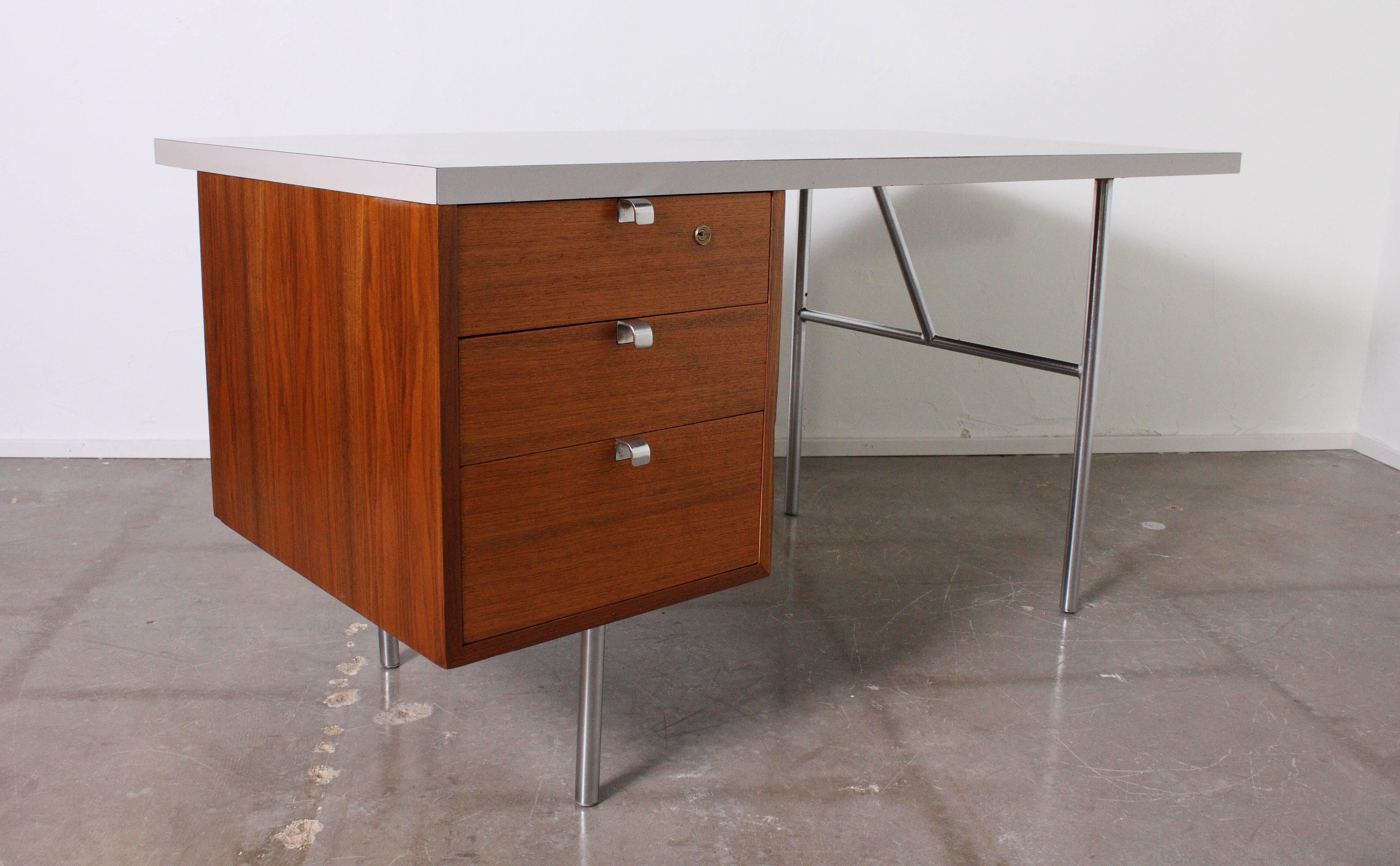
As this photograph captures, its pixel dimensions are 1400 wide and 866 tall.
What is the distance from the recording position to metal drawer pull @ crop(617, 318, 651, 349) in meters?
1.08

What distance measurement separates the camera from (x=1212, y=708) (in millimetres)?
1555

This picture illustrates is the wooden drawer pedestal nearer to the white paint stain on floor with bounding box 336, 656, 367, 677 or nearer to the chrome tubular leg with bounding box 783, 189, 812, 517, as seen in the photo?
the white paint stain on floor with bounding box 336, 656, 367, 677

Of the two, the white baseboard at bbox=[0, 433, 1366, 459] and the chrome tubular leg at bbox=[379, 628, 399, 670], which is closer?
the chrome tubular leg at bbox=[379, 628, 399, 670]

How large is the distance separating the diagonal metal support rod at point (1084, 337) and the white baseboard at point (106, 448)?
1.49 m

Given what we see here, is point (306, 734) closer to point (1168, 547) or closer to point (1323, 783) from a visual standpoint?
point (1323, 783)

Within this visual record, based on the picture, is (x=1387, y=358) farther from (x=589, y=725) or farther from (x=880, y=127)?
(x=589, y=725)

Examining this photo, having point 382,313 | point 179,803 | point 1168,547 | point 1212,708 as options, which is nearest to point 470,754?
point 179,803

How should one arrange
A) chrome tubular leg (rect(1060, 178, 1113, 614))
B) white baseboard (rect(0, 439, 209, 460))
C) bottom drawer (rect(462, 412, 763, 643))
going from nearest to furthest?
bottom drawer (rect(462, 412, 763, 643)) → chrome tubular leg (rect(1060, 178, 1113, 614)) → white baseboard (rect(0, 439, 209, 460))

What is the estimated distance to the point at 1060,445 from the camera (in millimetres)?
2914

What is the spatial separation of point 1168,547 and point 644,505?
4.81 feet

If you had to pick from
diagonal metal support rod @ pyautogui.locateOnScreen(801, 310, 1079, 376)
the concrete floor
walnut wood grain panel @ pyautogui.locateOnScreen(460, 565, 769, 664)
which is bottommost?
the concrete floor

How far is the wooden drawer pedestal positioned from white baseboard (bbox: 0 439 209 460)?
1.50m

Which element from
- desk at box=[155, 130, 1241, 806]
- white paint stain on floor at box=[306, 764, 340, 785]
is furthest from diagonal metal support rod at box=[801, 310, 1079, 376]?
white paint stain on floor at box=[306, 764, 340, 785]

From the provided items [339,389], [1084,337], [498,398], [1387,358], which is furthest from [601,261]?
[1387,358]
